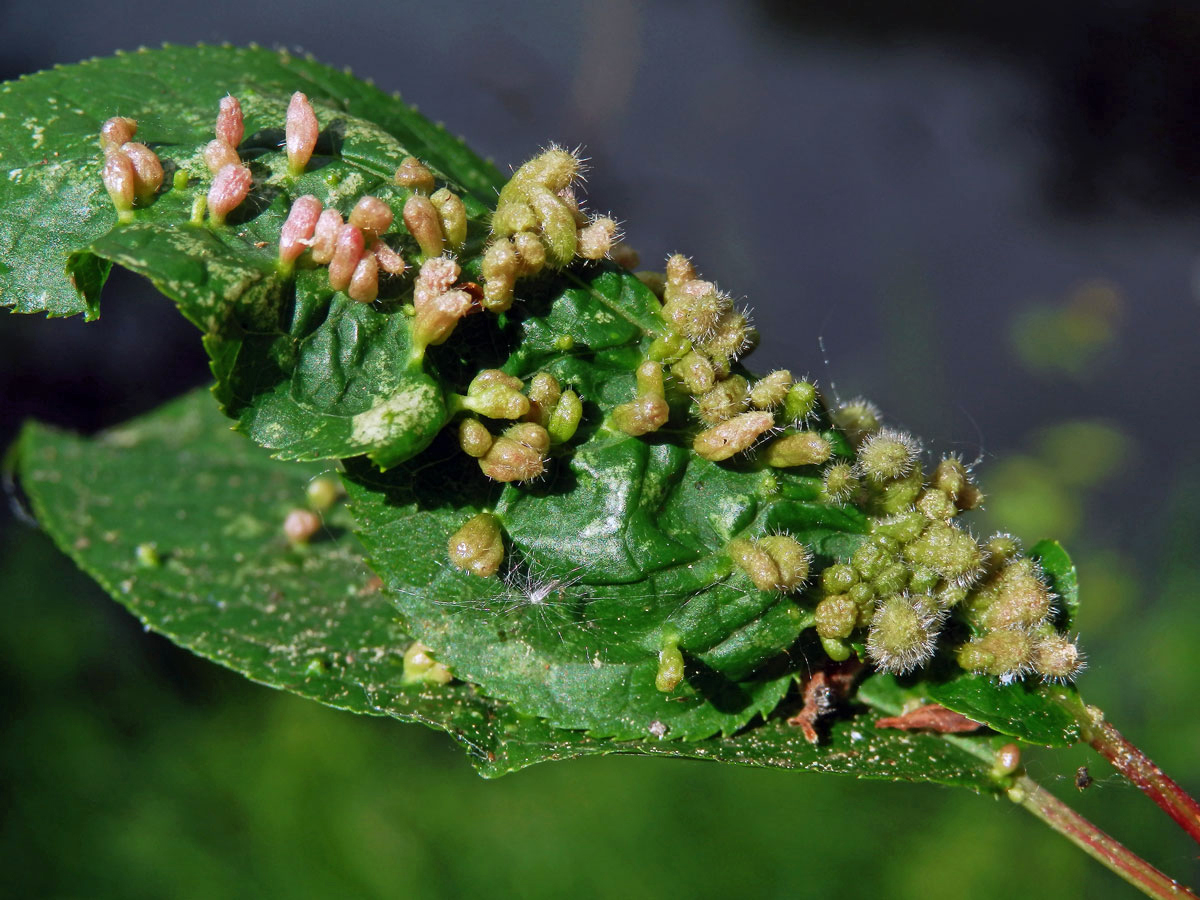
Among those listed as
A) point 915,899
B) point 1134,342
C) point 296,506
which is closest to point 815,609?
point 296,506

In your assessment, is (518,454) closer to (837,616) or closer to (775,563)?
(775,563)

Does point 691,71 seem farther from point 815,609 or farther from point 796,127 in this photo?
point 815,609

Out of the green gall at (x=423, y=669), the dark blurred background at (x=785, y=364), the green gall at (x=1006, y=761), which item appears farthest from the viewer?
the dark blurred background at (x=785, y=364)

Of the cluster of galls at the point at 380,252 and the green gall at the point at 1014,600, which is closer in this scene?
the cluster of galls at the point at 380,252

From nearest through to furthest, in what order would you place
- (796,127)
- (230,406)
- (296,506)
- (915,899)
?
(230,406), (296,506), (915,899), (796,127)

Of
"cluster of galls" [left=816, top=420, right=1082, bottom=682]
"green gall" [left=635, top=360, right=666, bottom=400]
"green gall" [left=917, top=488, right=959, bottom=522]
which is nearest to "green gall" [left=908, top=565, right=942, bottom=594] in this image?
"cluster of galls" [left=816, top=420, right=1082, bottom=682]

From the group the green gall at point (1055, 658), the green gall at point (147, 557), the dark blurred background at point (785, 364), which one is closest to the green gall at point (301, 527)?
the green gall at point (147, 557)

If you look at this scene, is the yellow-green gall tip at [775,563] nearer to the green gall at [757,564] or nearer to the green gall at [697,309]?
the green gall at [757,564]
